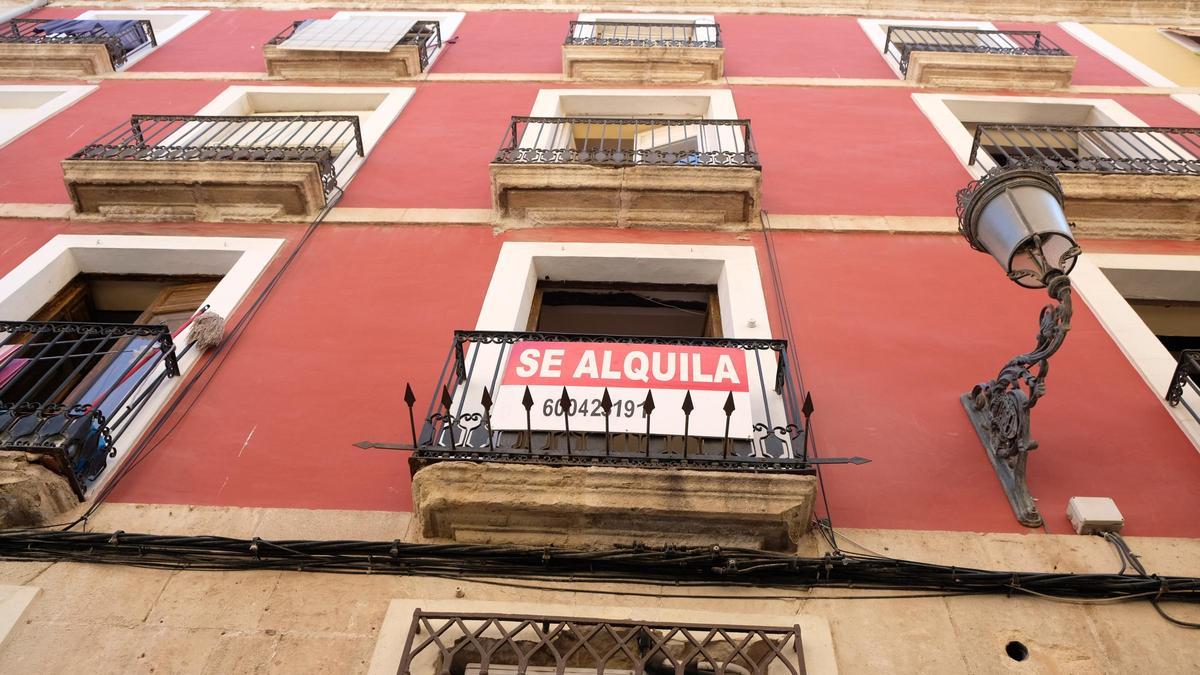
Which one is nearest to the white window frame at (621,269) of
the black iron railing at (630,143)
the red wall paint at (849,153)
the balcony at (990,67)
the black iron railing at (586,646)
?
the black iron railing at (630,143)

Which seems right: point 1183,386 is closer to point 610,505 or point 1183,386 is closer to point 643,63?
point 610,505

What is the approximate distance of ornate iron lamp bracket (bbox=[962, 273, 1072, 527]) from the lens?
3.67m

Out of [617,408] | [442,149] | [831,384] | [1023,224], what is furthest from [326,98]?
[1023,224]

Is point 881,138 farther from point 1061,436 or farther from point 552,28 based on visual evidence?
point 552,28

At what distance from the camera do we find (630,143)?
868 centimetres

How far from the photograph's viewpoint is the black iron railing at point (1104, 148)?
6438mm

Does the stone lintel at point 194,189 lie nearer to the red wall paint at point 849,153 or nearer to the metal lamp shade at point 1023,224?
the red wall paint at point 849,153

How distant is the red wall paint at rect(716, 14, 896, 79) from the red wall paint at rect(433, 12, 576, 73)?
8.35 feet

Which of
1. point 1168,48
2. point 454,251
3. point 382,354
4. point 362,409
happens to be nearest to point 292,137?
point 454,251

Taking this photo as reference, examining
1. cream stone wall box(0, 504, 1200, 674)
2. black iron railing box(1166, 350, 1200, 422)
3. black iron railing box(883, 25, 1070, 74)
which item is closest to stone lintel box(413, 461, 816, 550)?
cream stone wall box(0, 504, 1200, 674)

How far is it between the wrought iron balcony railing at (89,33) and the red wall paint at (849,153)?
859 centimetres

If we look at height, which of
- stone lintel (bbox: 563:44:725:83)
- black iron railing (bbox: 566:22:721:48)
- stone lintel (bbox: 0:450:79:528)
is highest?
black iron railing (bbox: 566:22:721:48)

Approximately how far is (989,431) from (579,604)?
2743 mm

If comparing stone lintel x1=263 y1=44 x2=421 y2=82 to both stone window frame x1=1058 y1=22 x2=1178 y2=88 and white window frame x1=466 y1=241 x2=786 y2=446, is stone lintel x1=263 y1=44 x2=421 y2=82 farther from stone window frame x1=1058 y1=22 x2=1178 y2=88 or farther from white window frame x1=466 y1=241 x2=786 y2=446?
stone window frame x1=1058 y1=22 x2=1178 y2=88
